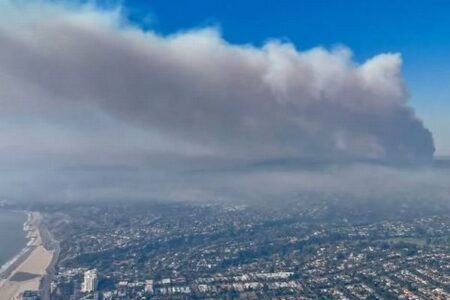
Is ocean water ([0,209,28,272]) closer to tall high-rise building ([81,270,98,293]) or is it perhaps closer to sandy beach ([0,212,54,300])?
sandy beach ([0,212,54,300])

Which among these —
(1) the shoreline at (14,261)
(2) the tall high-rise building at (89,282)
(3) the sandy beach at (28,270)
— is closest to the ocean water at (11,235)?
(1) the shoreline at (14,261)

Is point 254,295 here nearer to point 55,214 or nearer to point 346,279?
point 346,279

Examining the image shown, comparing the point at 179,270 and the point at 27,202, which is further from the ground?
the point at 27,202

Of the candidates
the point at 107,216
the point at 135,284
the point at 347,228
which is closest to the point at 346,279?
the point at 135,284

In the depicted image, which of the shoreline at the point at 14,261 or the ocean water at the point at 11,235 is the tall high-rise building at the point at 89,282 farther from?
the ocean water at the point at 11,235

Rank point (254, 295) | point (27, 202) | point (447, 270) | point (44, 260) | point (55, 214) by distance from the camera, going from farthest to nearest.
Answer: point (27, 202) → point (55, 214) → point (44, 260) → point (447, 270) → point (254, 295)

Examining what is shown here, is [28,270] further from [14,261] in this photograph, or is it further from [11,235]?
[11,235]

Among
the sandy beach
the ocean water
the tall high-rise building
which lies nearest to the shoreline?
the sandy beach
